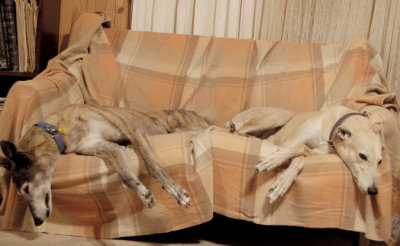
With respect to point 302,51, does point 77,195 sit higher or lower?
lower

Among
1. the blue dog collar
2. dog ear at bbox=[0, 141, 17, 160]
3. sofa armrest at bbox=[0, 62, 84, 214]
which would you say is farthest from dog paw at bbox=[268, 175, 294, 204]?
sofa armrest at bbox=[0, 62, 84, 214]

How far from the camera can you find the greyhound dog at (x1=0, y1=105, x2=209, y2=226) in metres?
1.77

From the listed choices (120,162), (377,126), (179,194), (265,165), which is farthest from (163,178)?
(377,126)

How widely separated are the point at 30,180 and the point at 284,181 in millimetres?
1347

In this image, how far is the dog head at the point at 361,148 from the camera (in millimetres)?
1812

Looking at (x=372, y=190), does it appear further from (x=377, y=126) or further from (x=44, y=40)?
(x=44, y=40)

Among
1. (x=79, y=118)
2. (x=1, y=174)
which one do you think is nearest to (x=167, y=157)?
(x=79, y=118)

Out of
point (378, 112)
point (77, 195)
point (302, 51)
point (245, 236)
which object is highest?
point (302, 51)

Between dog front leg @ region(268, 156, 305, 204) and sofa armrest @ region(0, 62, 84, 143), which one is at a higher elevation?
sofa armrest @ region(0, 62, 84, 143)

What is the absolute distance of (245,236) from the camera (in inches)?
89.0

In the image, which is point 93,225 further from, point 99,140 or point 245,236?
point 245,236

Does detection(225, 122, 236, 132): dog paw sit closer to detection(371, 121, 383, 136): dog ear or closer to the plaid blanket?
the plaid blanket

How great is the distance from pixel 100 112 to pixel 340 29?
2246 mm

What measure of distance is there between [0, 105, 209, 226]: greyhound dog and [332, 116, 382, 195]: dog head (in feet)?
3.08
